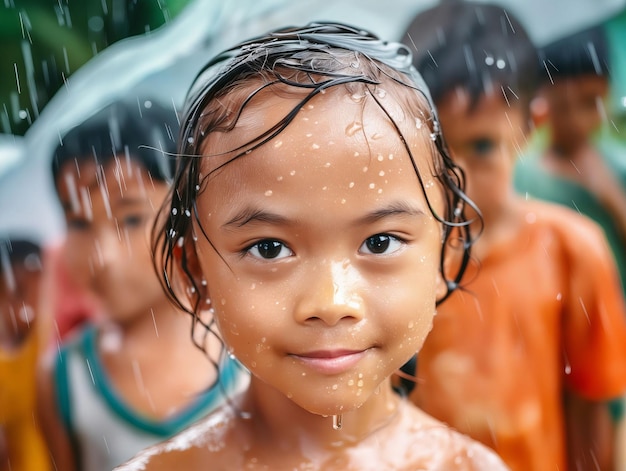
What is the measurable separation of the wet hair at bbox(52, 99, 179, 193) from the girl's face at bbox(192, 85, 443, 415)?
144 cm

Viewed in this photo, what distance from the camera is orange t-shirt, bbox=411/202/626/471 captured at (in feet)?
7.77

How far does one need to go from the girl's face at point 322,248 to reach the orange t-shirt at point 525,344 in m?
1.27

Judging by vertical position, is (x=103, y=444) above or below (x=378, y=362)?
below

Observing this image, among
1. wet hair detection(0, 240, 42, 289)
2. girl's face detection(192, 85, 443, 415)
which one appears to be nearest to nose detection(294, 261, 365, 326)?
girl's face detection(192, 85, 443, 415)

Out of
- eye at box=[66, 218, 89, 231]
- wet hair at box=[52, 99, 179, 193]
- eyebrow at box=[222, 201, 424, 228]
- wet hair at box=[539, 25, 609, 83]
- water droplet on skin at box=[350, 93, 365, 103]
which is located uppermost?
water droplet on skin at box=[350, 93, 365, 103]

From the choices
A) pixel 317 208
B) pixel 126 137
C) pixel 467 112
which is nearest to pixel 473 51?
pixel 467 112

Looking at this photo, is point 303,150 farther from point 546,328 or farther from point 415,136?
point 546,328

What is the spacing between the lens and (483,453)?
4.41 feet

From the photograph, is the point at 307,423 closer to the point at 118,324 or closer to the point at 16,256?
the point at 118,324

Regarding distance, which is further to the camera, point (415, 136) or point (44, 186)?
point (44, 186)

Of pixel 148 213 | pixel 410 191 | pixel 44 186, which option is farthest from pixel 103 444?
pixel 410 191

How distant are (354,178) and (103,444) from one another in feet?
6.25

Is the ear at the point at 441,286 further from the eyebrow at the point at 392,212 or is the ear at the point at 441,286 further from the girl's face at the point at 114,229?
the girl's face at the point at 114,229

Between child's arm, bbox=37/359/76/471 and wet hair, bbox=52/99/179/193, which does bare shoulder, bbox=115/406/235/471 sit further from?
child's arm, bbox=37/359/76/471
